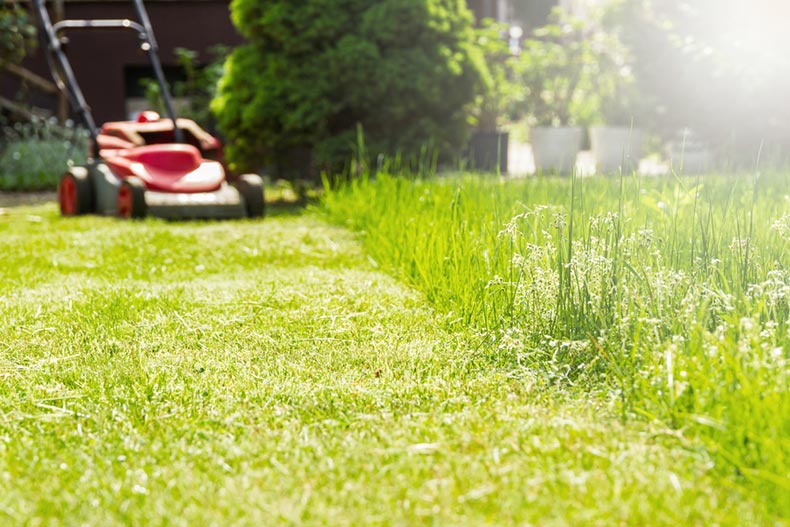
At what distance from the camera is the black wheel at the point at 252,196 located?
6.50 m

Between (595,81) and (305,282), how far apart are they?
26.1ft

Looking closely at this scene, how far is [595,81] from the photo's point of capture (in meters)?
11.3

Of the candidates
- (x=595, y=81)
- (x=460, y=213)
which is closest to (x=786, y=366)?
(x=460, y=213)

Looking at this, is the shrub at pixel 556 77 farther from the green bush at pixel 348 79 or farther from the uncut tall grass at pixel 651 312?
the uncut tall grass at pixel 651 312

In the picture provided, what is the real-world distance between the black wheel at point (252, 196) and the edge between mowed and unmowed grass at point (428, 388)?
7.59 feet

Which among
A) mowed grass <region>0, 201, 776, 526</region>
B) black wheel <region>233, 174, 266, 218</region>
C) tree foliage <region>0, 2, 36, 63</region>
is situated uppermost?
tree foliage <region>0, 2, 36, 63</region>

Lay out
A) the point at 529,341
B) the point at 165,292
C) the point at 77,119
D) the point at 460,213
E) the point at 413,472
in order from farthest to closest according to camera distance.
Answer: the point at 77,119
the point at 460,213
the point at 165,292
the point at 529,341
the point at 413,472

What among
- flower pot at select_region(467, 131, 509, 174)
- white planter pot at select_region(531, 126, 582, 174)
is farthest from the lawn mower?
white planter pot at select_region(531, 126, 582, 174)

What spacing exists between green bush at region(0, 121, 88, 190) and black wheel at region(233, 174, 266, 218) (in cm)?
352

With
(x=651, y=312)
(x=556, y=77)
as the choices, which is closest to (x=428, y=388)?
(x=651, y=312)

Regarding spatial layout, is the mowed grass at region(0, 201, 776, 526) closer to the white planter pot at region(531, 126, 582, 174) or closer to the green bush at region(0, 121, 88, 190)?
the green bush at region(0, 121, 88, 190)

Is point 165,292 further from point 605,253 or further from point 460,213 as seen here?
point 605,253

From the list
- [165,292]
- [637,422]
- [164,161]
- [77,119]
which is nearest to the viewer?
[637,422]

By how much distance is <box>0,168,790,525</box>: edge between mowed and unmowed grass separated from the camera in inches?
73.7
